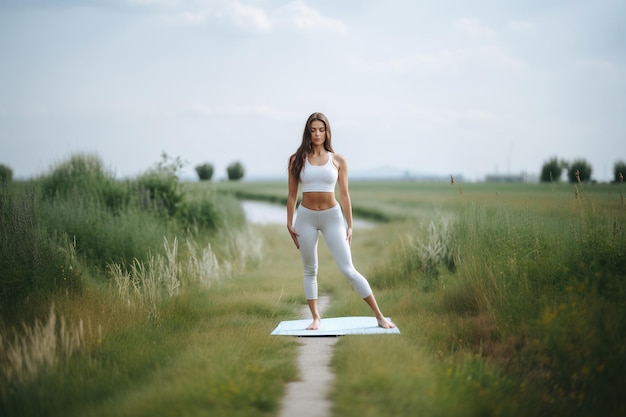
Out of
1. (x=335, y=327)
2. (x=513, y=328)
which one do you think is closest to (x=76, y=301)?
(x=335, y=327)

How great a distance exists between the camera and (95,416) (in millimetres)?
4637

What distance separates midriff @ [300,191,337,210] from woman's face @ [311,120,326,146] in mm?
559

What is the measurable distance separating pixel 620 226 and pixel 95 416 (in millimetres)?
5805

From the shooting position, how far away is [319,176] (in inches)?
260

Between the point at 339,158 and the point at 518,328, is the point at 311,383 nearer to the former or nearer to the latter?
the point at 518,328

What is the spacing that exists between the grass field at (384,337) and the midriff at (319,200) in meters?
1.47

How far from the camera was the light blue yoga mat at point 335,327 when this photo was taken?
699 centimetres

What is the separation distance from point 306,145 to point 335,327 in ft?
7.36

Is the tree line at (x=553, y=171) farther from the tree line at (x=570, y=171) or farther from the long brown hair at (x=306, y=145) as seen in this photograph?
the long brown hair at (x=306, y=145)

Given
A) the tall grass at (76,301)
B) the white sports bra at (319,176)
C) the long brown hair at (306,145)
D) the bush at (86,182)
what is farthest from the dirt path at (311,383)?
the bush at (86,182)

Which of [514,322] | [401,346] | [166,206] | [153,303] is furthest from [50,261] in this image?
[166,206]

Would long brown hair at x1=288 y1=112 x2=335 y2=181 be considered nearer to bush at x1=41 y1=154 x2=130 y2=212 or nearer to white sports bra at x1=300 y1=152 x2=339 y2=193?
white sports bra at x1=300 y1=152 x2=339 y2=193

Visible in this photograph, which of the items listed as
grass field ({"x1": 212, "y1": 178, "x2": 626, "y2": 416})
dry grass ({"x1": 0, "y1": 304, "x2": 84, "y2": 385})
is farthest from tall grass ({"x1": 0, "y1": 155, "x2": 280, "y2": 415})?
grass field ({"x1": 212, "y1": 178, "x2": 626, "y2": 416})

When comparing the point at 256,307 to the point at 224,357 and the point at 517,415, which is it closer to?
the point at 224,357
